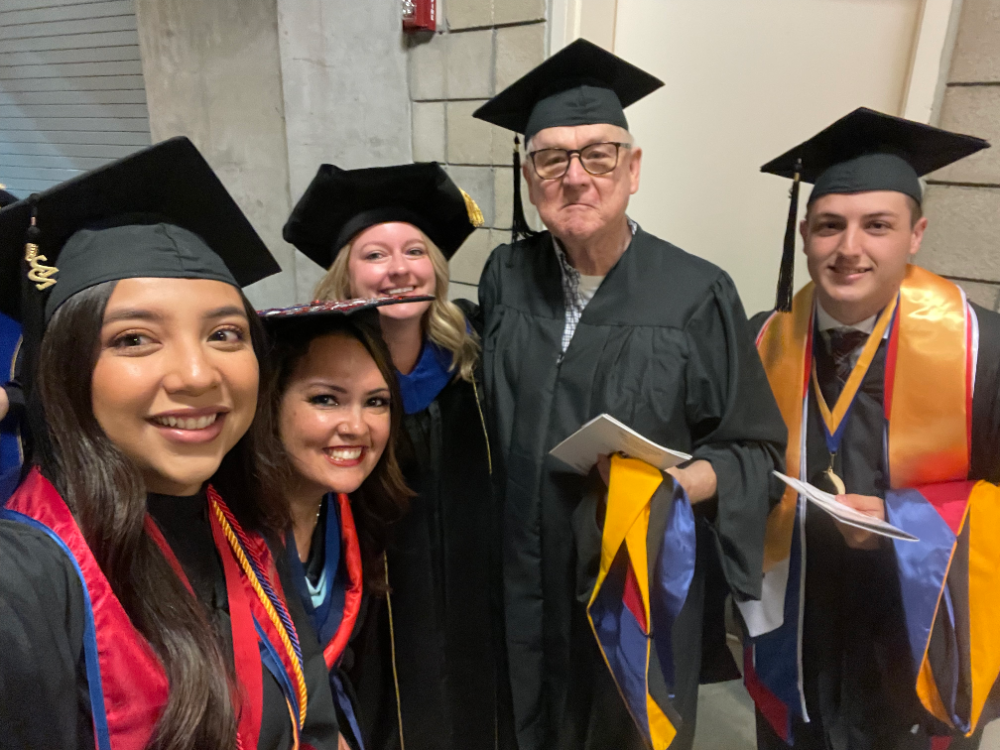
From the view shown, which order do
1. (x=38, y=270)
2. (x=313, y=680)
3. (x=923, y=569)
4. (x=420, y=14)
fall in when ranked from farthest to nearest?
(x=420, y=14) < (x=923, y=569) < (x=313, y=680) < (x=38, y=270)

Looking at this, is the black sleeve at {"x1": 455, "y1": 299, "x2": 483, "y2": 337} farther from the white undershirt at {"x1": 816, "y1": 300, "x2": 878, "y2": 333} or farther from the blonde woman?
the white undershirt at {"x1": 816, "y1": 300, "x2": 878, "y2": 333}

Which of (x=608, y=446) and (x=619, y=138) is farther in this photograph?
(x=619, y=138)

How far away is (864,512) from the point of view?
1353 millimetres

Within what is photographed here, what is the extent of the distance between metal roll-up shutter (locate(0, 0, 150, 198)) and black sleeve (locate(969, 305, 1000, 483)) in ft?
14.3

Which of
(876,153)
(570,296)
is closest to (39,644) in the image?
(570,296)

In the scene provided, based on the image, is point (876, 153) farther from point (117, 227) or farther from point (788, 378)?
point (117, 227)

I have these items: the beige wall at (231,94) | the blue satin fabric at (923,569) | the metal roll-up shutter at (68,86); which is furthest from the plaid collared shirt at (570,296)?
Result: the metal roll-up shutter at (68,86)

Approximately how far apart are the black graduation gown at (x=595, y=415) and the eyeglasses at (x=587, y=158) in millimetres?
199

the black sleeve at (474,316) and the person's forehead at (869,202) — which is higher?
the person's forehead at (869,202)

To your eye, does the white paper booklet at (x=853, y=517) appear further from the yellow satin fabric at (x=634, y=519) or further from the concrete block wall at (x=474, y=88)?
the concrete block wall at (x=474, y=88)

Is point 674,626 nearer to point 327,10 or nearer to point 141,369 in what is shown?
point 141,369

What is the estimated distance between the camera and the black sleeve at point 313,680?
1197 mm

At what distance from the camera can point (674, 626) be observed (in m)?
1.42

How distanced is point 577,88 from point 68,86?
13.8 feet
